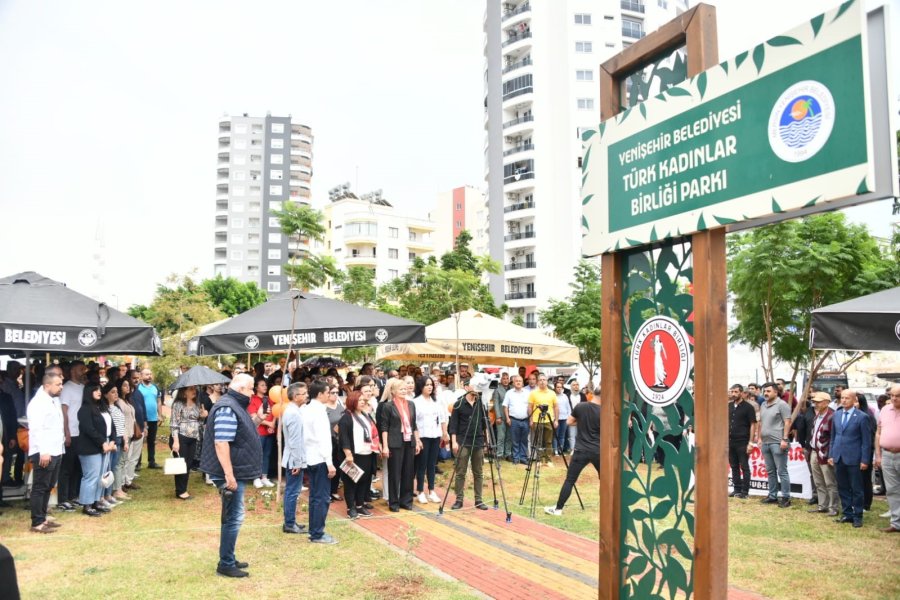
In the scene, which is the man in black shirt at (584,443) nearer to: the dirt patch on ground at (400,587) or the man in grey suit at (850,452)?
the man in grey suit at (850,452)

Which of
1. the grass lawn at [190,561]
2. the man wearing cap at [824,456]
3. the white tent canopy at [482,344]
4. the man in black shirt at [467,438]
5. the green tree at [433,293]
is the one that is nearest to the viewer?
the grass lawn at [190,561]

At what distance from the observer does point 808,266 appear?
17.5 meters

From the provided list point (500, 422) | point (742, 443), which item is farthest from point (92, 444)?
point (742, 443)

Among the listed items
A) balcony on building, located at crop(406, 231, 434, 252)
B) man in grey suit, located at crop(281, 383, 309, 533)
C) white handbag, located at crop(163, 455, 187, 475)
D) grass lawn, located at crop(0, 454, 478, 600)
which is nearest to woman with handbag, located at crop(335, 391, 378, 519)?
grass lawn, located at crop(0, 454, 478, 600)

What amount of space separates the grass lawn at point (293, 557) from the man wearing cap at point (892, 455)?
0.37 meters

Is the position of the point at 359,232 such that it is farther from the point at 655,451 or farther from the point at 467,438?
the point at 655,451

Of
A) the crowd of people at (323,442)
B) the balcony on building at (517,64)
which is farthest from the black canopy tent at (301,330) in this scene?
the balcony on building at (517,64)

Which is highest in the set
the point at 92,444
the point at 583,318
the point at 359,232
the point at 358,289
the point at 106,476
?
the point at 359,232

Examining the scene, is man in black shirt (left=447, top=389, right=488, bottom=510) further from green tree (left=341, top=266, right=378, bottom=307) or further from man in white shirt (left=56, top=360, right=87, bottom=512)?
green tree (left=341, top=266, right=378, bottom=307)

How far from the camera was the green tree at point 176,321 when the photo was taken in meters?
25.3

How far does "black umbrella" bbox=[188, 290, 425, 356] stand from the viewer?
11.6 m

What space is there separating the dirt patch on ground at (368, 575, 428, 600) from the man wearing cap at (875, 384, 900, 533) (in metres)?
6.77

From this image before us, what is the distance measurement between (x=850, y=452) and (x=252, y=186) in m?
99.2

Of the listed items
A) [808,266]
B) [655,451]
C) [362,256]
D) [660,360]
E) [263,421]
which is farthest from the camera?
[362,256]
